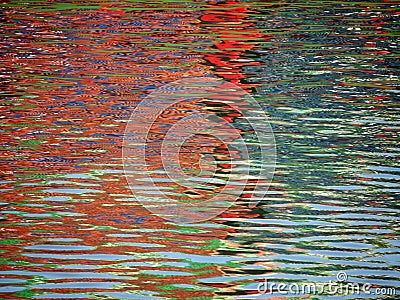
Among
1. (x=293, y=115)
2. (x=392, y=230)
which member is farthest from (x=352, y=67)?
(x=392, y=230)

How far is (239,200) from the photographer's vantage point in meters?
7.22

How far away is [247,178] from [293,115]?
1996mm

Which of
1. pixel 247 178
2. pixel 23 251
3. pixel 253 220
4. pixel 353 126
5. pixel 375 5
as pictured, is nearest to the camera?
pixel 23 251

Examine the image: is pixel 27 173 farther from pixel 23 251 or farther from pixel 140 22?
pixel 140 22

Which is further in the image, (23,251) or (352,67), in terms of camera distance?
(352,67)

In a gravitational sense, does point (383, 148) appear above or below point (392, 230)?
above

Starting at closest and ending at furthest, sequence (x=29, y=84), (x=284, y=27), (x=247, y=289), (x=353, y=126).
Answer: (x=247, y=289), (x=353, y=126), (x=29, y=84), (x=284, y=27)

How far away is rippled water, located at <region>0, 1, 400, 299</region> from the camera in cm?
595

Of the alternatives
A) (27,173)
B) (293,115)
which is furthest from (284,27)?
(27,173)

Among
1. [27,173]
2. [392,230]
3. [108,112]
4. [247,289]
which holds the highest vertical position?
[108,112]

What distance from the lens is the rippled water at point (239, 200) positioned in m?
5.95

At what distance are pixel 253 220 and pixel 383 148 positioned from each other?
86.9 inches

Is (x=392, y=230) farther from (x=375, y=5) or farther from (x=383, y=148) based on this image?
(x=375, y=5)

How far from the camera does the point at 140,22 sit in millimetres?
14828
